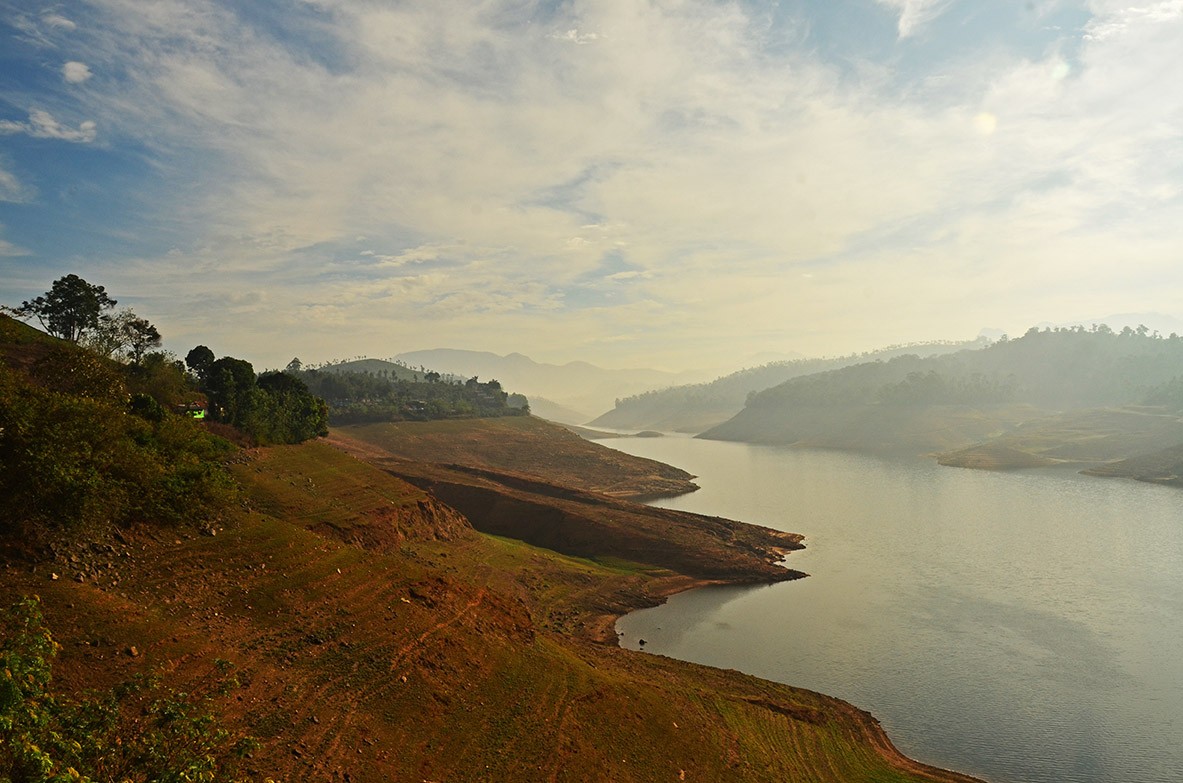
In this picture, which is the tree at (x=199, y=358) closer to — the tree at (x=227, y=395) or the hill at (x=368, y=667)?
the tree at (x=227, y=395)

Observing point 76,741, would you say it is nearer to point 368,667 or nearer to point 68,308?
point 368,667

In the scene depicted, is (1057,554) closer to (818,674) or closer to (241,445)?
(818,674)

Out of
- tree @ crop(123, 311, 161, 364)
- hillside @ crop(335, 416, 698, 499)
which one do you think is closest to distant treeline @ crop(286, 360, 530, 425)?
hillside @ crop(335, 416, 698, 499)

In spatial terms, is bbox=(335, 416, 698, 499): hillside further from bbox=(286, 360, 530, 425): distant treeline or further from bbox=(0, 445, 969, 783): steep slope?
bbox=(0, 445, 969, 783): steep slope

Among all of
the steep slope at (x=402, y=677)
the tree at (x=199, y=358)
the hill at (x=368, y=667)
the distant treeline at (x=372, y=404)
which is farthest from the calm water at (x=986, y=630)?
the distant treeline at (x=372, y=404)

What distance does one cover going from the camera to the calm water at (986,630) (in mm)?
32875

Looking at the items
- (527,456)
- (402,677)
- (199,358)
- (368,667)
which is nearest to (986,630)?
(402,677)

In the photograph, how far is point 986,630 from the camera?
46.8 meters

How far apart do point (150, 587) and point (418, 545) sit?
30.4 meters

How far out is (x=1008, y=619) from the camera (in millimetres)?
48906

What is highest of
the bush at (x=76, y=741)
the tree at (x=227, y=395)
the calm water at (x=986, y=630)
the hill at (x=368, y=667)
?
the tree at (x=227, y=395)

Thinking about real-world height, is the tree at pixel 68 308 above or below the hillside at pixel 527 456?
above

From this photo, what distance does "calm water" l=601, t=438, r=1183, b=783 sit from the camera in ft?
108

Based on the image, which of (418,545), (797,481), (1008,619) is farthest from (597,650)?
(797,481)
